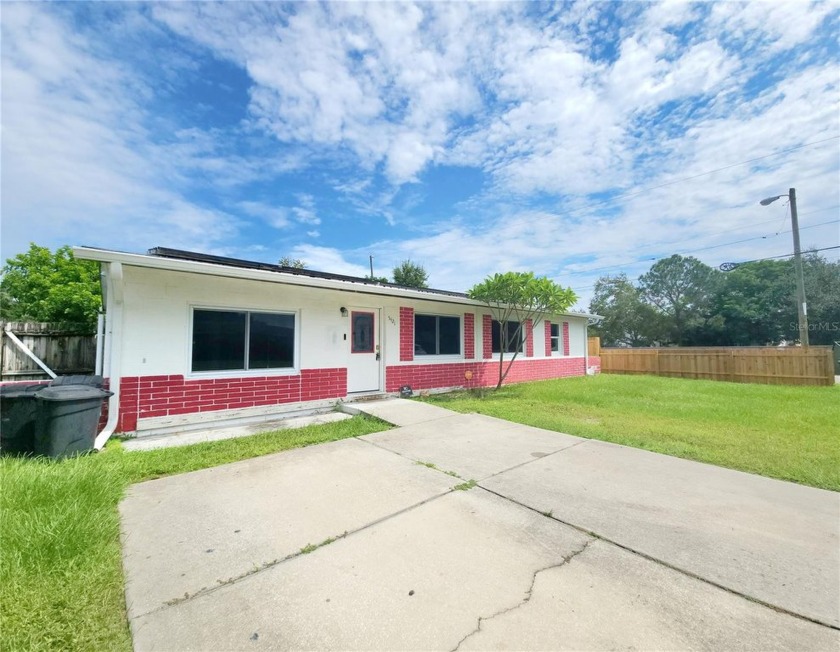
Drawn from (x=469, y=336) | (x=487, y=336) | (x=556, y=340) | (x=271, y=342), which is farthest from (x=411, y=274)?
(x=271, y=342)

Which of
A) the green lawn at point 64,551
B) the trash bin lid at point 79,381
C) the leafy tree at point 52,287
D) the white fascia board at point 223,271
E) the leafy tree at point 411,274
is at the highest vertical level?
the leafy tree at point 411,274

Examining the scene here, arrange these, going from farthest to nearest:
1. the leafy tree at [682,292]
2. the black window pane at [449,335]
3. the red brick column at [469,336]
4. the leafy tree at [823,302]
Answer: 1. the leafy tree at [682,292]
2. the leafy tree at [823,302]
3. the red brick column at [469,336]
4. the black window pane at [449,335]

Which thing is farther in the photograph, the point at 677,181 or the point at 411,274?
the point at 411,274

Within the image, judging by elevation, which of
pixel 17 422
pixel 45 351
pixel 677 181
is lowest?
pixel 17 422

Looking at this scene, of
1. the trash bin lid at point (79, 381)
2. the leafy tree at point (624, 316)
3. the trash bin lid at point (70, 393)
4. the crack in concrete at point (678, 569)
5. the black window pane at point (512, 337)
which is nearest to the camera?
the crack in concrete at point (678, 569)

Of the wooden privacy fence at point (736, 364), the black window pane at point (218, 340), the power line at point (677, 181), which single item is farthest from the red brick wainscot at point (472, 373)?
the power line at point (677, 181)

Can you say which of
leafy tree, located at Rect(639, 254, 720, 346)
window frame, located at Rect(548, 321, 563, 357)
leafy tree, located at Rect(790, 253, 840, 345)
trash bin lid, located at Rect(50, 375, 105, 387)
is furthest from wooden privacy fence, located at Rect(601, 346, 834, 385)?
leafy tree, located at Rect(639, 254, 720, 346)

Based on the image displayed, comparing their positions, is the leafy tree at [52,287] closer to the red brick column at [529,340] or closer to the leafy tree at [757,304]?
the red brick column at [529,340]

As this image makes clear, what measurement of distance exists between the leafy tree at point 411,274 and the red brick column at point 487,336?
16724mm

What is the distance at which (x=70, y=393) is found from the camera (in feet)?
13.3

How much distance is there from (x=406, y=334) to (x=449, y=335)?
63.9 inches

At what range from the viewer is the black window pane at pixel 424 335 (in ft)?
30.0

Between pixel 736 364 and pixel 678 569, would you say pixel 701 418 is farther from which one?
pixel 736 364

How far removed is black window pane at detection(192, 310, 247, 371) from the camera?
5.89 m
